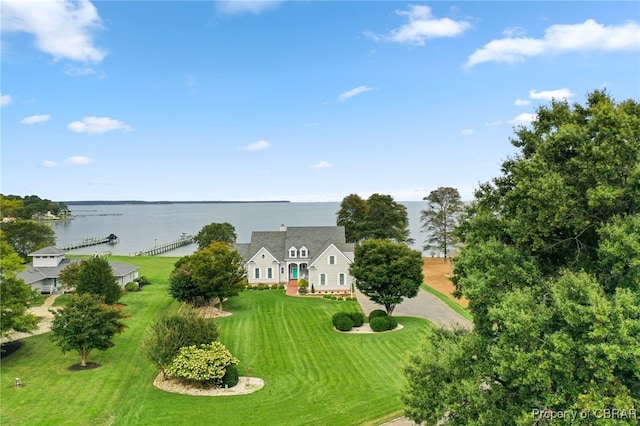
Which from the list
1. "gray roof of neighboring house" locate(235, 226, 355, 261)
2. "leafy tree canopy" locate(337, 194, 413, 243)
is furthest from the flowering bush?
"leafy tree canopy" locate(337, 194, 413, 243)

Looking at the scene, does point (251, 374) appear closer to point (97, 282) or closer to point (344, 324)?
point (344, 324)

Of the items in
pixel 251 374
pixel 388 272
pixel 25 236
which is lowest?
pixel 251 374

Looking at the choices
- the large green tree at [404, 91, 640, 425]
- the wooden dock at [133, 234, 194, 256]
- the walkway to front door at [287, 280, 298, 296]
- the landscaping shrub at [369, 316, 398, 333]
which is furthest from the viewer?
the wooden dock at [133, 234, 194, 256]

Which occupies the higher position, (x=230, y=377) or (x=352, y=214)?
(x=352, y=214)

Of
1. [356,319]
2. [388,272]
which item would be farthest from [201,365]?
[388,272]

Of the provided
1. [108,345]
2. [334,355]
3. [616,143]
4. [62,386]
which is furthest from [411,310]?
[616,143]

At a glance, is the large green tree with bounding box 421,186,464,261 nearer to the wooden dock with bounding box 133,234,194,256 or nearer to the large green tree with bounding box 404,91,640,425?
the large green tree with bounding box 404,91,640,425
